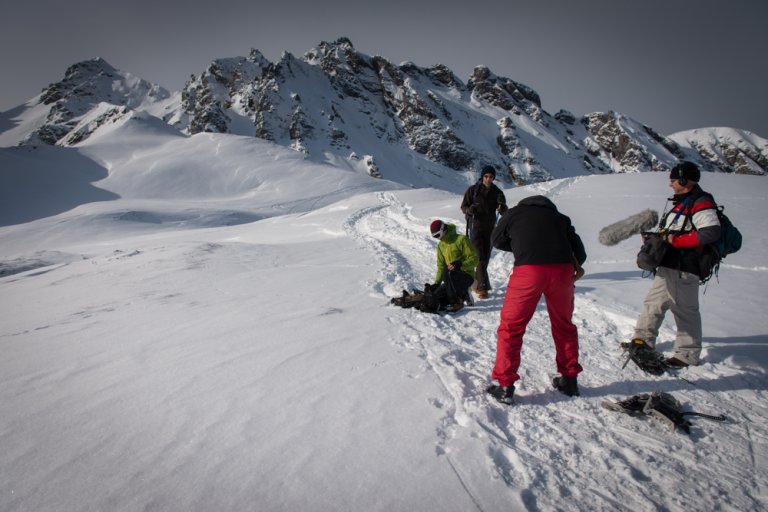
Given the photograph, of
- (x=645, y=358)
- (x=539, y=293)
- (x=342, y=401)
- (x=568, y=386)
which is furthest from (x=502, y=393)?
(x=645, y=358)

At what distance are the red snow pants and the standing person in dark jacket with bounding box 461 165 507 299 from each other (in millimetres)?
2690

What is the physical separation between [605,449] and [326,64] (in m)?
110

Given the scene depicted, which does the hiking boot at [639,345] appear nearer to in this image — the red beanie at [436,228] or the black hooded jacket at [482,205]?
the red beanie at [436,228]

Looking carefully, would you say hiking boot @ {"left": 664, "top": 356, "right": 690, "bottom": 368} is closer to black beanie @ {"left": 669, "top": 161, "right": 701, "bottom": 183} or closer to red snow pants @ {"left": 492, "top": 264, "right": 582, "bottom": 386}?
red snow pants @ {"left": 492, "top": 264, "right": 582, "bottom": 386}

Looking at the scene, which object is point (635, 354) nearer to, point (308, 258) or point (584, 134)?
point (308, 258)

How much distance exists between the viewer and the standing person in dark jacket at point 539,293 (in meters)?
2.68

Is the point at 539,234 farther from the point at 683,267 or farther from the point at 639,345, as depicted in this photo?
the point at 639,345

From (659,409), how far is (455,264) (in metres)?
2.74

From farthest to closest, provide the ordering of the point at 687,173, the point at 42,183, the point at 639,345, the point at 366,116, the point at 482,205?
the point at 366,116, the point at 42,183, the point at 482,205, the point at 639,345, the point at 687,173

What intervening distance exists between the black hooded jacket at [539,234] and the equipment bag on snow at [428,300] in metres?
1.85

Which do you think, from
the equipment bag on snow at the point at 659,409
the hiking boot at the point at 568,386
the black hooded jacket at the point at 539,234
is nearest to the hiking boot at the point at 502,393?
the hiking boot at the point at 568,386

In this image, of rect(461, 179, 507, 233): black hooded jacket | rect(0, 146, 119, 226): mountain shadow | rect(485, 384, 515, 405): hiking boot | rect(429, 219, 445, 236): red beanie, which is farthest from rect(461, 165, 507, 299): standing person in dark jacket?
rect(0, 146, 119, 226): mountain shadow

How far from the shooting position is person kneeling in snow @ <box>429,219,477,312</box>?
478 centimetres

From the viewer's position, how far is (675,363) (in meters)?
3.22
